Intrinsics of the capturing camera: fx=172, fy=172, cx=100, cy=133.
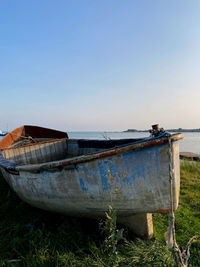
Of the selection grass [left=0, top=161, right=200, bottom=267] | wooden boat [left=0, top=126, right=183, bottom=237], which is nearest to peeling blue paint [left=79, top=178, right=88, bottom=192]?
wooden boat [left=0, top=126, right=183, bottom=237]

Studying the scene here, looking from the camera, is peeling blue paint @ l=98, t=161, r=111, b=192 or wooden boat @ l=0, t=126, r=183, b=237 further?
peeling blue paint @ l=98, t=161, r=111, b=192

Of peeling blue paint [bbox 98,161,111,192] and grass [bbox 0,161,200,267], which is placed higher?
peeling blue paint [bbox 98,161,111,192]

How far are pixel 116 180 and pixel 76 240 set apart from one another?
131cm

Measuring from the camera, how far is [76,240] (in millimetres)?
2881

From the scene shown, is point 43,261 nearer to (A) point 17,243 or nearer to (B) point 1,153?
(A) point 17,243

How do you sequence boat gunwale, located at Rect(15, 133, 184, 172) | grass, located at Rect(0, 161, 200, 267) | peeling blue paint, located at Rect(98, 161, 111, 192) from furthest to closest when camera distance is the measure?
peeling blue paint, located at Rect(98, 161, 111, 192)
boat gunwale, located at Rect(15, 133, 184, 172)
grass, located at Rect(0, 161, 200, 267)

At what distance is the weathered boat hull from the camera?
2423 millimetres

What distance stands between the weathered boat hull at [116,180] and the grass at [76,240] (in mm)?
422

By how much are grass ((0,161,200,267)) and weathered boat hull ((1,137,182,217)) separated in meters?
0.42

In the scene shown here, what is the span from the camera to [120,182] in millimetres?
2551

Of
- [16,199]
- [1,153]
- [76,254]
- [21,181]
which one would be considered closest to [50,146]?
[1,153]

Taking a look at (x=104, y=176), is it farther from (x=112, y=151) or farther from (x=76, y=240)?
(x=76, y=240)

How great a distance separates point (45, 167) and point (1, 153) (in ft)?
8.14

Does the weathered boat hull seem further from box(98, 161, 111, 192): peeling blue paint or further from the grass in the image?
the grass
